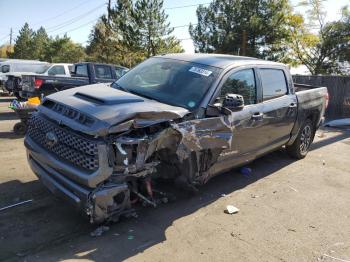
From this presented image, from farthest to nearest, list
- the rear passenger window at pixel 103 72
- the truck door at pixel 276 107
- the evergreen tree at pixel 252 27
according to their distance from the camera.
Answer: the evergreen tree at pixel 252 27
the rear passenger window at pixel 103 72
the truck door at pixel 276 107

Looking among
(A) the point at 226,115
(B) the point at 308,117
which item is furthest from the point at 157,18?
(A) the point at 226,115

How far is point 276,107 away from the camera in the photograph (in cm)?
625

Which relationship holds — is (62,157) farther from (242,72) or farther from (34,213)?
(242,72)

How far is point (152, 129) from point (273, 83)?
3.02m

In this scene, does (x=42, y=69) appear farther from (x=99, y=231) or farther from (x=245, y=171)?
(x=99, y=231)

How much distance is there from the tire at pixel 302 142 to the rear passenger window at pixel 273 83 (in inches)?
45.2

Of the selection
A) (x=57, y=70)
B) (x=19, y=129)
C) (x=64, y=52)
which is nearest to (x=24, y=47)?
(x=64, y=52)

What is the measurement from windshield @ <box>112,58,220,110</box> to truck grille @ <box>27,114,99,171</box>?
4.22 ft

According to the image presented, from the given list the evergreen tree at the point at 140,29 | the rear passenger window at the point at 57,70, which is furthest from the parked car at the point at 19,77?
the evergreen tree at the point at 140,29

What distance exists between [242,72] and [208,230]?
2.40 m

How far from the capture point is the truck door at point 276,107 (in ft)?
19.9

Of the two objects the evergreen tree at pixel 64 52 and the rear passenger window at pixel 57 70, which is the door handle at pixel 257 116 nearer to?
the rear passenger window at pixel 57 70

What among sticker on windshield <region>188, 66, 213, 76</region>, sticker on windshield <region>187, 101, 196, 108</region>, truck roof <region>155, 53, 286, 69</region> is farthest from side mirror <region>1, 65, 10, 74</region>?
sticker on windshield <region>187, 101, 196, 108</region>

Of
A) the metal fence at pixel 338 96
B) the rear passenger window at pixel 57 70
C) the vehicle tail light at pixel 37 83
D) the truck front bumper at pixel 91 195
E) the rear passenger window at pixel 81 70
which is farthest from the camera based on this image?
the rear passenger window at pixel 57 70
